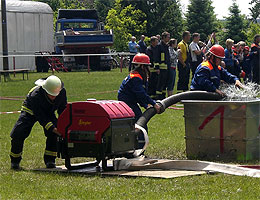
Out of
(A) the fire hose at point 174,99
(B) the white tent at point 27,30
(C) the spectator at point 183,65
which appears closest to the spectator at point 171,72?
(C) the spectator at point 183,65

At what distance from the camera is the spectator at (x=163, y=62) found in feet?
57.2

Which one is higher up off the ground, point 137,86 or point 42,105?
point 137,86

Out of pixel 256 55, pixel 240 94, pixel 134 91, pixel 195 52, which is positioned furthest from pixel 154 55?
pixel 134 91

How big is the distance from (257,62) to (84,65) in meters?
13.9

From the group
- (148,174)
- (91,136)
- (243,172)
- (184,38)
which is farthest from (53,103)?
(184,38)

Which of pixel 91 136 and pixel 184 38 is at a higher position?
pixel 184 38

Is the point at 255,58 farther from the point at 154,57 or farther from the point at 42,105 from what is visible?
the point at 42,105

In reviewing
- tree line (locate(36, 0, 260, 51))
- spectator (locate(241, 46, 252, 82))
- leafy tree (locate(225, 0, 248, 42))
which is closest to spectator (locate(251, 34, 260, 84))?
spectator (locate(241, 46, 252, 82))

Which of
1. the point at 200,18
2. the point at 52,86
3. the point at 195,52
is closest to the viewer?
the point at 52,86

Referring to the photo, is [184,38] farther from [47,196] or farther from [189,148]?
[47,196]

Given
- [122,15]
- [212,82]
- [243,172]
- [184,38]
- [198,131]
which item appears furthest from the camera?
[122,15]

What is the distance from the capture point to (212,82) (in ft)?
34.0

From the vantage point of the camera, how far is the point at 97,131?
26.6 ft

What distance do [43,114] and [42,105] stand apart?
0.13 meters
